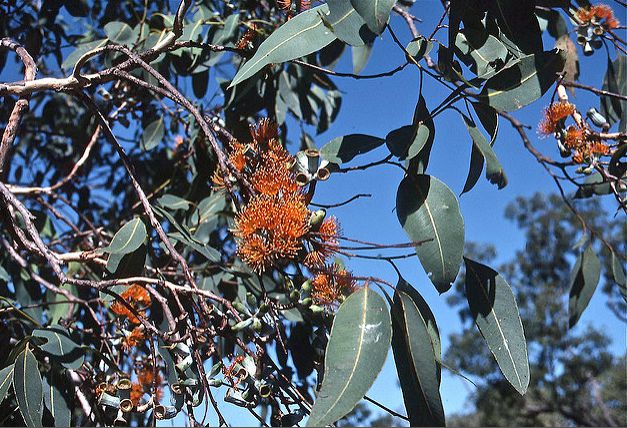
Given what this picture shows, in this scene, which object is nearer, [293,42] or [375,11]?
[375,11]

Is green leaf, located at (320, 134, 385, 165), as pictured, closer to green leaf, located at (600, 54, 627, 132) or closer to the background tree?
green leaf, located at (600, 54, 627, 132)

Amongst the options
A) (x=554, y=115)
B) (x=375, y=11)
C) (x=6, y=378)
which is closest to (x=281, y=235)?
(x=375, y=11)

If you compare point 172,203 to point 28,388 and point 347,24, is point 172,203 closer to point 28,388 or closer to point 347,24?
point 28,388

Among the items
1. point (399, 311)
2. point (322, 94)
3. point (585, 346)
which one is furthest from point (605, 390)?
point (399, 311)

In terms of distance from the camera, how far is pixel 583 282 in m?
1.58

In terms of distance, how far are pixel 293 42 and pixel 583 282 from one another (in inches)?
42.4

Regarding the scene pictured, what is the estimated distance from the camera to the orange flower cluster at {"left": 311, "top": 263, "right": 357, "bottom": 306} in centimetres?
79

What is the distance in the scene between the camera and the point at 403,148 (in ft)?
2.55

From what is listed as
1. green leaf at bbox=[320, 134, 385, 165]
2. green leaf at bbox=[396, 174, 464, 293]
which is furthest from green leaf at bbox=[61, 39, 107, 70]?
green leaf at bbox=[396, 174, 464, 293]

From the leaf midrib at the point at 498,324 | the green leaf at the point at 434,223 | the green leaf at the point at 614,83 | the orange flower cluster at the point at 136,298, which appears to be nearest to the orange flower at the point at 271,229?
the green leaf at the point at 434,223

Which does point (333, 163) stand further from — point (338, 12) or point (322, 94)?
point (322, 94)

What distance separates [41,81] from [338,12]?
1.54 feet

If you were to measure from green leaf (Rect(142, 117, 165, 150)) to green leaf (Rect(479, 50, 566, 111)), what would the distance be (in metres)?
1.06

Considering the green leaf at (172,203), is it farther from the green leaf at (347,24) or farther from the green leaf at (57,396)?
the green leaf at (347,24)
